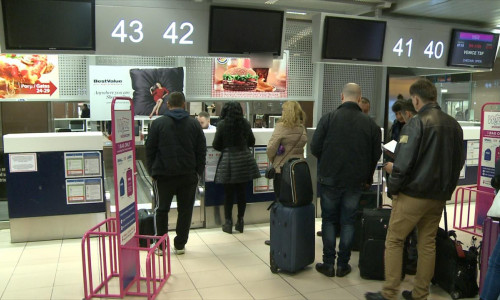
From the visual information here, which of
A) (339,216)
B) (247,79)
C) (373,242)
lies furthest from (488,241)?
(247,79)

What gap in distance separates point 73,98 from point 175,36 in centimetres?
192

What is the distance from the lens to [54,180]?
4801mm

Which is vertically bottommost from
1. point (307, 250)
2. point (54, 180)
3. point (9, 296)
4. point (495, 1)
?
point (9, 296)

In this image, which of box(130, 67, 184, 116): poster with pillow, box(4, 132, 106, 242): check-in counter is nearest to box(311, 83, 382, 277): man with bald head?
box(130, 67, 184, 116): poster with pillow

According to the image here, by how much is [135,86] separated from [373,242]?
3.48 m

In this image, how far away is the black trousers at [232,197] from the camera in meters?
5.12

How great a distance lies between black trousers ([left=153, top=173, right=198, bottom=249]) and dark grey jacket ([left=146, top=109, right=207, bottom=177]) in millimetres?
92

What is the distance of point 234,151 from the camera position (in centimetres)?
500

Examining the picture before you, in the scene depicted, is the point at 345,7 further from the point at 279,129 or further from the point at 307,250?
the point at 307,250

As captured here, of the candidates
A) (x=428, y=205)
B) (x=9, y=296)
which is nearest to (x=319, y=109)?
(x=428, y=205)

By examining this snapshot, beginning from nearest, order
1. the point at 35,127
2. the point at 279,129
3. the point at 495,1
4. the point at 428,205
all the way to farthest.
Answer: the point at 428,205
the point at 279,129
the point at 495,1
the point at 35,127

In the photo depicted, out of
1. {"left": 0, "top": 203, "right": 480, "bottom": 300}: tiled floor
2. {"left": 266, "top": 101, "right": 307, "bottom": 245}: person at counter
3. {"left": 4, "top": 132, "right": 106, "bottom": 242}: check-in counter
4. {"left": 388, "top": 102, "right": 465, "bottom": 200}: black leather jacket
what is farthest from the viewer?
{"left": 4, "top": 132, "right": 106, "bottom": 242}: check-in counter

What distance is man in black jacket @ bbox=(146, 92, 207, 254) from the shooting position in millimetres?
4109

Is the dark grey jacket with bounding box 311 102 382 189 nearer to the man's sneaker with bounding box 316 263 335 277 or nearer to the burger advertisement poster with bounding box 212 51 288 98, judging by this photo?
the man's sneaker with bounding box 316 263 335 277
